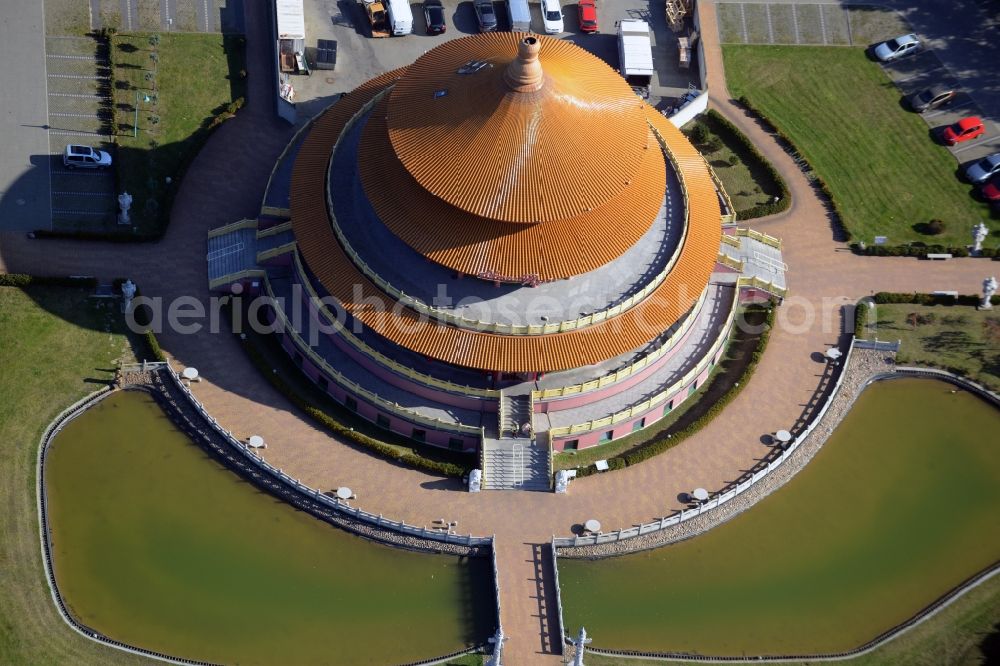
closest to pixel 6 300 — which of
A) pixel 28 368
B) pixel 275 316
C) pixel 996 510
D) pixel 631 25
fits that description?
pixel 28 368

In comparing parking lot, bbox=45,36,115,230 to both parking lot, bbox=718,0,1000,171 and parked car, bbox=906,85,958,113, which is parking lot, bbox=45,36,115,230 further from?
parked car, bbox=906,85,958,113

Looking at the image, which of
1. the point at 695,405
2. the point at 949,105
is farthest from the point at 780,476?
the point at 949,105

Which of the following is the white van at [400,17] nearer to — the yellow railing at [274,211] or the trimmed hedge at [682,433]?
the yellow railing at [274,211]

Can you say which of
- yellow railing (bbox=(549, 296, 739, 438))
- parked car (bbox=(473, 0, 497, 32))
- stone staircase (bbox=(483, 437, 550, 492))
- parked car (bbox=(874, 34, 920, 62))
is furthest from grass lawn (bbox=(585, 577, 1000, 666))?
parked car (bbox=(473, 0, 497, 32))

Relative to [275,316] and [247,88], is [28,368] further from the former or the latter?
[247,88]

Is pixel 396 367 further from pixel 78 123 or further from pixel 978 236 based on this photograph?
pixel 978 236

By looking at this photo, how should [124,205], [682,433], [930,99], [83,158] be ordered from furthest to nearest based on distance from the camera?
1. [930,99]
2. [83,158]
3. [124,205]
4. [682,433]
